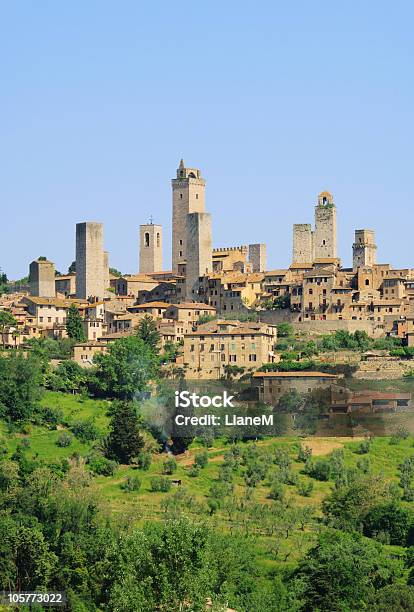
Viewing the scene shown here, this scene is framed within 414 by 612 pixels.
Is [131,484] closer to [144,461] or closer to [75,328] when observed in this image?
[144,461]

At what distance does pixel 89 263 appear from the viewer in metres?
92.7

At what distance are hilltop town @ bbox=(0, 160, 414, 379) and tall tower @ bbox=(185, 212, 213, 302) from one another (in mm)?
68

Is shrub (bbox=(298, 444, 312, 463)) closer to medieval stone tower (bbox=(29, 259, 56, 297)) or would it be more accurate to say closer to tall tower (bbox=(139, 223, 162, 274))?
medieval stone tower (bbox=(29, 259, 56, 297))

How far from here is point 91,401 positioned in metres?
74.6

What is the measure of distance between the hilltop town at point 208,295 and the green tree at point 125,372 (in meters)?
2.27

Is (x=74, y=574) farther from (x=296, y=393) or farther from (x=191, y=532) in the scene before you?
(x=296, y=393)

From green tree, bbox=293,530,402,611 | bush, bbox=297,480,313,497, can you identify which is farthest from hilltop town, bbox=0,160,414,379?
green tree, bbox=293,530,402,611

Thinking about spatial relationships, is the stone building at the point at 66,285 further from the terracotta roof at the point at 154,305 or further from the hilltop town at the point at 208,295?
the terracotta roof at the point at 154,305

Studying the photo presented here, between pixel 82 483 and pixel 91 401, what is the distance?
13444mm

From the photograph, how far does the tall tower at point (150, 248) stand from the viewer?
324 feet

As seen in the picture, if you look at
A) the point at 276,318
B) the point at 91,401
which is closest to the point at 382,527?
the point at 91,401

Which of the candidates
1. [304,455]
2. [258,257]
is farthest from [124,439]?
[258,257]

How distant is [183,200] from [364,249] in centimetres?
988

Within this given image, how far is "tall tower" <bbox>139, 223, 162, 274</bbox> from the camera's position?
98875 millimetres
